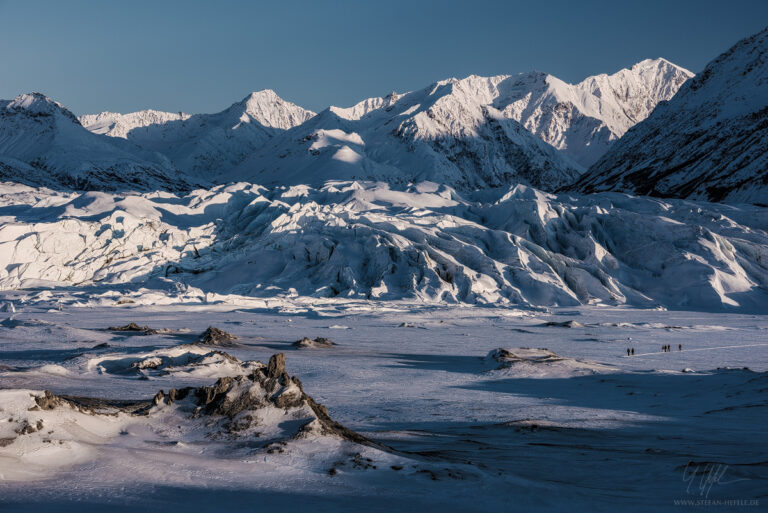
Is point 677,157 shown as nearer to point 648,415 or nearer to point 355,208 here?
point 355,208

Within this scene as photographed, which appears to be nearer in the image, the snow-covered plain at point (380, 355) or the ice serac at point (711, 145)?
the snow-covered plain at point (380, 355)

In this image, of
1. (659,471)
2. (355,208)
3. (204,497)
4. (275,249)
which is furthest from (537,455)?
(355,208)

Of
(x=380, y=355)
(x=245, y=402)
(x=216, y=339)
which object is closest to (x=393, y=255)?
(x=216, y=339)

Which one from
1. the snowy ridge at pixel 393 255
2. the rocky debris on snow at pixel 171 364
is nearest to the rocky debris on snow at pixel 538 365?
the rocky debris on snow at pixel 171 364

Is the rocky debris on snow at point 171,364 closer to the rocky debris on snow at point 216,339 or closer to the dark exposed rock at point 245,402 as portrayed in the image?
the dark exposed rock at point 245,402

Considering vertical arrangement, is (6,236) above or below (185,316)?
above

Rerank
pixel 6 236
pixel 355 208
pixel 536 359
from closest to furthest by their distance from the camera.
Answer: pixel 536 359 < pixel 6 236 < pixel 355 208
